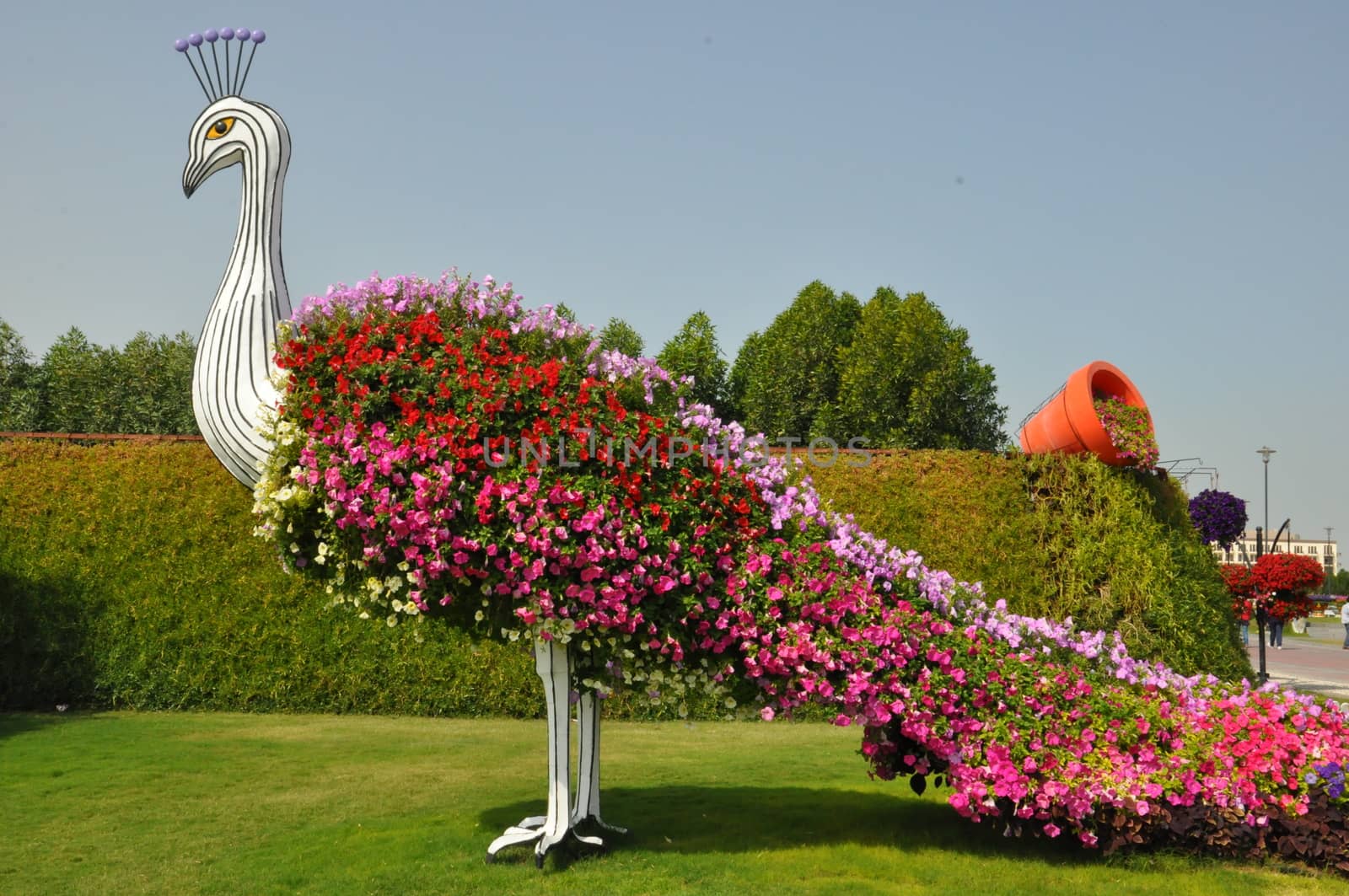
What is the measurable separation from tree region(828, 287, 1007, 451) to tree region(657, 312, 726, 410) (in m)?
3.58

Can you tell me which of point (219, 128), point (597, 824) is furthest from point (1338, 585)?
point (219, 128)

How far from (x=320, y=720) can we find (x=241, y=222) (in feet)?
23.0

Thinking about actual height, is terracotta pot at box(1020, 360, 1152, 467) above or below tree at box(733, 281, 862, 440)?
below

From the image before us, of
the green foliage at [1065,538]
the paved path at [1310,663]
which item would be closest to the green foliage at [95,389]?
the green foliage at [1065,538]

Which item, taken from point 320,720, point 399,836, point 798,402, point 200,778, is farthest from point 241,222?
point 798,402

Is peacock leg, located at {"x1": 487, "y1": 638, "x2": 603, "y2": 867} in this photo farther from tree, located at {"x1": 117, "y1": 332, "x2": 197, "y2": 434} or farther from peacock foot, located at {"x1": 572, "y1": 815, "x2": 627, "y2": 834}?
tree, located at {"x1": 117, "y1": 332, "x2": 197, "y2": 434}

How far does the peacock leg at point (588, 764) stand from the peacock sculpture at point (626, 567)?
20 mm

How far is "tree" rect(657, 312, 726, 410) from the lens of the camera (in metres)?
29.6

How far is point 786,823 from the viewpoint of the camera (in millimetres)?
7699

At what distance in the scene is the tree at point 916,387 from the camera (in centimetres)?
2784

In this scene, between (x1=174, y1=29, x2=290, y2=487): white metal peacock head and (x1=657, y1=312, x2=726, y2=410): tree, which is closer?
(x1=174, y1=29, x2=290, y2=487): white metal peacock head

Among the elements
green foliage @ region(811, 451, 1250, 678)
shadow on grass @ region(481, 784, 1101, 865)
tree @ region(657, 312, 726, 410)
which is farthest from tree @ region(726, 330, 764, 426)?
shadow on grass @ region(481, 784, 1101, 865)

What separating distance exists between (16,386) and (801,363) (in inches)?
772

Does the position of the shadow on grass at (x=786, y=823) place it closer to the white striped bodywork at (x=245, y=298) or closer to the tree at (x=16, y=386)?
the white striped bodywork at (x=245, y=298)
